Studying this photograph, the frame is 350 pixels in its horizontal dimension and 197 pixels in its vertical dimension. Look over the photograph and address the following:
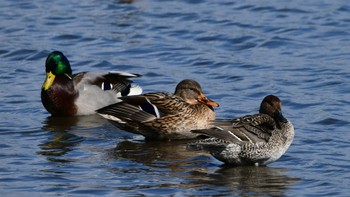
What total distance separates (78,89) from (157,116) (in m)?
2.04

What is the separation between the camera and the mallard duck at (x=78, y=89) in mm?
12156

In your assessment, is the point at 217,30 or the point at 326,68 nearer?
the point at 326,68

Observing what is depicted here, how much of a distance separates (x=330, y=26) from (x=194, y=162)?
7109 millimetres

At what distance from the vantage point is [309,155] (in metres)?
9.85

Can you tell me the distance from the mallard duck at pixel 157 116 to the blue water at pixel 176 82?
163mm

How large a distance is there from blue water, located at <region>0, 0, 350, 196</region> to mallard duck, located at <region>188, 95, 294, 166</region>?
155 mm

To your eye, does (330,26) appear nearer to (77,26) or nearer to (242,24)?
(242,24)

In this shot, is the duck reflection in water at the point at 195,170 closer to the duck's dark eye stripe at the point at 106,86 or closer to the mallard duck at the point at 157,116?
the mallard duck at the point at 157,116

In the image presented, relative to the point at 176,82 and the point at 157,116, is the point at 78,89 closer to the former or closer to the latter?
the point at 176,82

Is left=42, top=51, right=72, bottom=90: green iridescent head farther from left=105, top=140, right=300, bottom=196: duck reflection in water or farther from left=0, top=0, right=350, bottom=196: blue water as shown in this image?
left=105, top=140, right=300, bottom=196: duck reflection in water

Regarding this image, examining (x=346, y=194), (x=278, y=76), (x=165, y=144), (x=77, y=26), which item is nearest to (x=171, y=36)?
(x=77, y=26)

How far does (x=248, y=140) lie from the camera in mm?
9297

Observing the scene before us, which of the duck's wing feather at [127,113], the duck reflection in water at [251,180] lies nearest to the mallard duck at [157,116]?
the duck's wing feather at [127,113]

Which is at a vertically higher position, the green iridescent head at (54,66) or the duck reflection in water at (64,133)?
the green iridescent head at (54,66)
